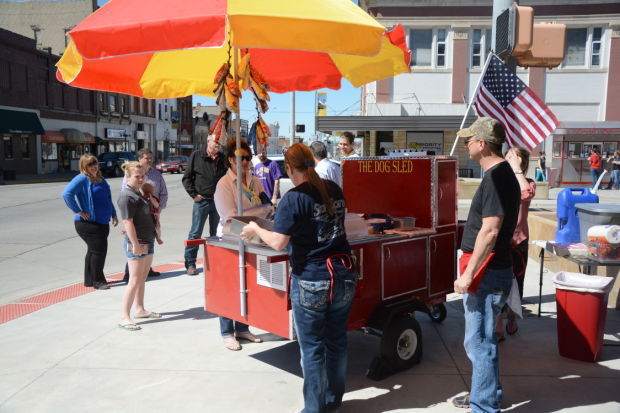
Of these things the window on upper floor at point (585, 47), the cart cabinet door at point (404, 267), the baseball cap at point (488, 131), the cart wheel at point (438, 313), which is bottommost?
the cart wheel at point (438, 313)

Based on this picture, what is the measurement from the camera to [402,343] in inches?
177

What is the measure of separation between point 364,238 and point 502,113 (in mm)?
3323

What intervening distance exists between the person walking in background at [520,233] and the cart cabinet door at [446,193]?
61 centimetres

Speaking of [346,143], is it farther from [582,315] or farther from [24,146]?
[24,146]

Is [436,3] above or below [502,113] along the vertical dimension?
above

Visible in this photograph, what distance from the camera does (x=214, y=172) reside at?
7.66 meters

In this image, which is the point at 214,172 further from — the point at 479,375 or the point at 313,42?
the point at 479,375

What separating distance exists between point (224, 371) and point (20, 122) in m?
37.5

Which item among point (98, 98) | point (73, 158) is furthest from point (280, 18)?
point (98, 98)

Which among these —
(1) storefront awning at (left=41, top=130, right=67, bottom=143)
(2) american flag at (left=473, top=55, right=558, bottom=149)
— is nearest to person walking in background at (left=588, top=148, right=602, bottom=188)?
(2) american flag at (left=473, top=55, right=558, bottom=149)

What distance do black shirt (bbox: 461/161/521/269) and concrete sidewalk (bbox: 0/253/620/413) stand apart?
3.96ft

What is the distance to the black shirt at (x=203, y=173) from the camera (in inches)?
300

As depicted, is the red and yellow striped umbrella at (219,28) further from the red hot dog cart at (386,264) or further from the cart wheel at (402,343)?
the cart wheel at (402,343)

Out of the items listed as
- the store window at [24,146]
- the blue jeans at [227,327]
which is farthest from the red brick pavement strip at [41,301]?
the store window at [24,146]
